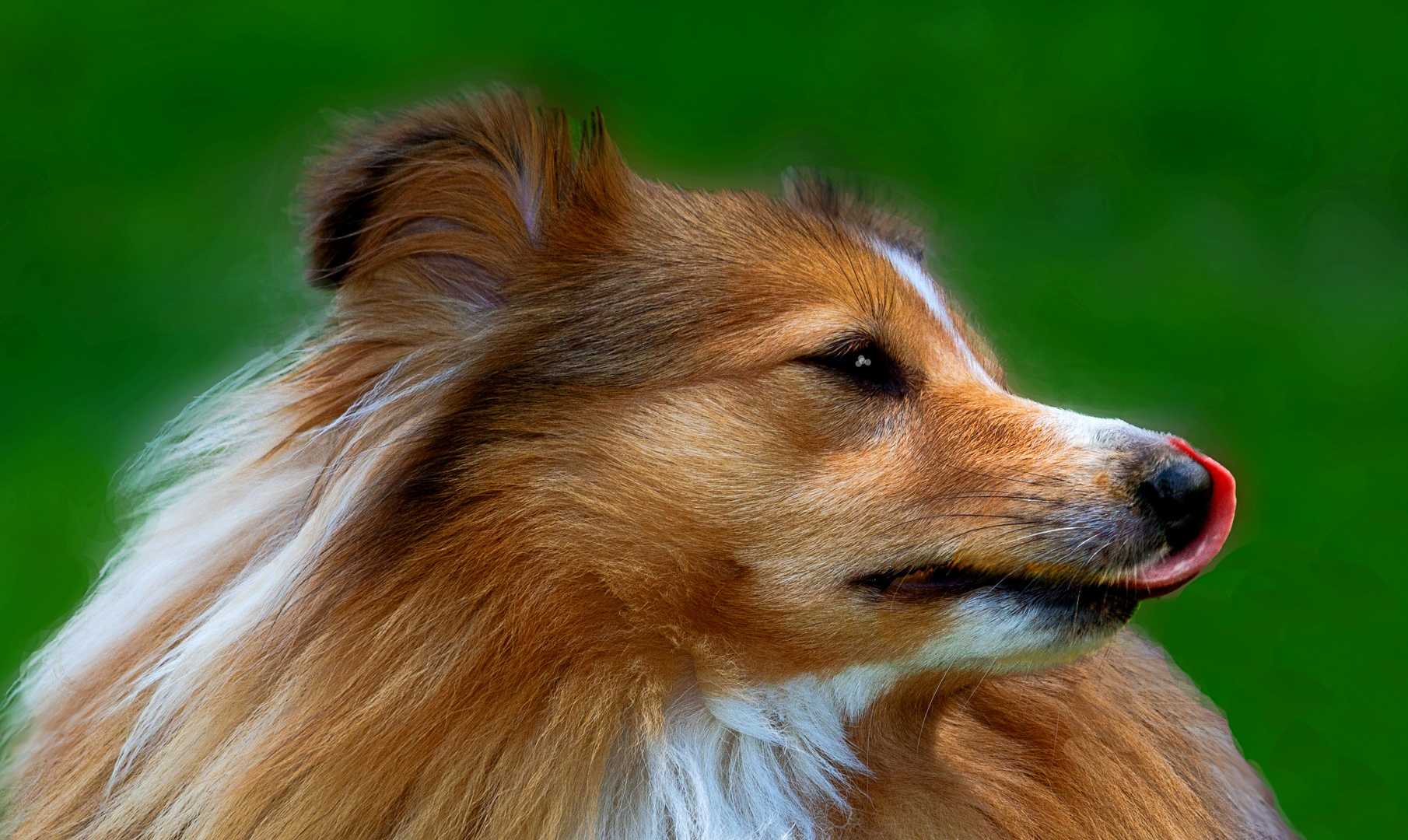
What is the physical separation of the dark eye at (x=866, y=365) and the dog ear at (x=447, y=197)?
0.60 metres

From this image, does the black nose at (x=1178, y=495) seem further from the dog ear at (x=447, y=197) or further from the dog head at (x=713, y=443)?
the dog ear at (x=447, y=197)

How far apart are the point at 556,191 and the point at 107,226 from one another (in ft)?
20.3

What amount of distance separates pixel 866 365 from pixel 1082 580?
0.55 meters

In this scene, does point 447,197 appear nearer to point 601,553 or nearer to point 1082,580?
point 601,553

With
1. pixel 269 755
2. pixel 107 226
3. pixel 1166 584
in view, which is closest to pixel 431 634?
pixel 269 755

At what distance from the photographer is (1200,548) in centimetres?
245

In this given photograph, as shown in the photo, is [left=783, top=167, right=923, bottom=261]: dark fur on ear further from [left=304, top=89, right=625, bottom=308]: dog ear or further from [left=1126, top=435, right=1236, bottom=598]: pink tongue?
[left=1126, top=435, right=1236, bottom=598]: pink tongue

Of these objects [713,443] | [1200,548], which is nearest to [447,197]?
[713,443]

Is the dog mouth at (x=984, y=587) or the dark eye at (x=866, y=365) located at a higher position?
the dark eye at (x=866, y=365)

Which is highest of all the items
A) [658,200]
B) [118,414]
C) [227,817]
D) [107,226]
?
[658,200]

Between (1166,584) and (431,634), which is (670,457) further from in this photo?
(1166,584)

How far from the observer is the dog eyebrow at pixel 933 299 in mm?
2836

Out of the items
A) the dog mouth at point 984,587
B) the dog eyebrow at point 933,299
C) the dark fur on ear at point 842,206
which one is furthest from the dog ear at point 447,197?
the dog mouth at point 984,587

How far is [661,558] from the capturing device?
8.07 feet
